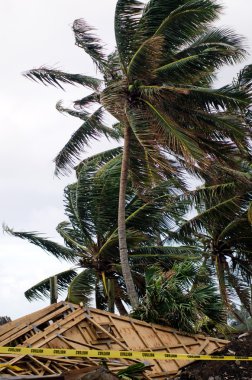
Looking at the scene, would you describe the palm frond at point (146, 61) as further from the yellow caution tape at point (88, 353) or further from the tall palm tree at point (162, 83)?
the yellow caution tape at point (88, 353)

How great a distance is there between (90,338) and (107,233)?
251 inches

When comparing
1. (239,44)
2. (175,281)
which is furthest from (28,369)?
(239,44)

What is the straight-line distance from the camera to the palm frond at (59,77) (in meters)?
16.8

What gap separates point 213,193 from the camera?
65.1 ft

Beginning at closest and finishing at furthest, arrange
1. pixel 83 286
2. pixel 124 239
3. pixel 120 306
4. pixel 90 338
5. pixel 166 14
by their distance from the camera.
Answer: pixel 90 338, pixel 124 239, pixel 166 14, pixel 83 286, pixel 120 306

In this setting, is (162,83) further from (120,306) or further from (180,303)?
(120,306)

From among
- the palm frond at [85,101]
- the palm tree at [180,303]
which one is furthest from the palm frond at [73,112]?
the palm tree at [180,303]

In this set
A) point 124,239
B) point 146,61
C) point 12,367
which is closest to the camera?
point 12,367

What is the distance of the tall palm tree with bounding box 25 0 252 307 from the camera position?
15383mm

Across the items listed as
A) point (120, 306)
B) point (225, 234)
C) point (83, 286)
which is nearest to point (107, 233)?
point (83, 286)

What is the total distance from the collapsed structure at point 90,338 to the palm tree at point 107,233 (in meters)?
5.01

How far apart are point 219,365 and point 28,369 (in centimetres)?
416

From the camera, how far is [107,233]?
18625mm

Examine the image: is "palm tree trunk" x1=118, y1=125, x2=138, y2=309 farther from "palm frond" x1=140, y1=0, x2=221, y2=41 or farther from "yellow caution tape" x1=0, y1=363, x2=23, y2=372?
"yellow caution tape" x1=0, y1=363, x2=23, y2=372
